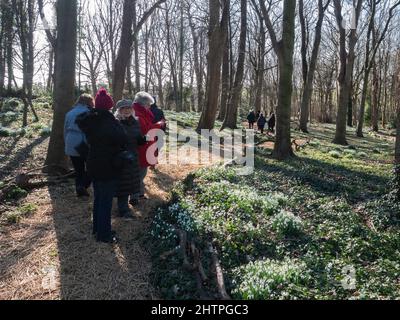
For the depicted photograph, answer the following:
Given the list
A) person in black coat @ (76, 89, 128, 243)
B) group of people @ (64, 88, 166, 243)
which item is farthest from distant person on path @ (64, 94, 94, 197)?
person in black coat @ (76, 89, 128, 243)

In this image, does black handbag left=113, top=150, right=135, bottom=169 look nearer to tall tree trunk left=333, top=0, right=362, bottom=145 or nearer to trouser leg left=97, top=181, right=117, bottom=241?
trouser leg left=97, top=181, right=117, bottom=241

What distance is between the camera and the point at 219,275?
15.0 ft

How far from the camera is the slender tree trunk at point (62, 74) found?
9.22 m

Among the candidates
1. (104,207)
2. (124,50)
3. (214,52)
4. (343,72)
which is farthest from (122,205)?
(343,72)

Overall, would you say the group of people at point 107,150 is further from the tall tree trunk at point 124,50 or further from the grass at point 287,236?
the tall tree trunk at point 124,50

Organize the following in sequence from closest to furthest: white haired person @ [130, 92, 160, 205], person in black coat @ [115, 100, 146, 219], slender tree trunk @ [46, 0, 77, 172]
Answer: person in black coat @ [115, 100, 146, 219], white haired person @ [130, 92, 160, 205], slender tree trunk @ [46, 0, 77, 172]

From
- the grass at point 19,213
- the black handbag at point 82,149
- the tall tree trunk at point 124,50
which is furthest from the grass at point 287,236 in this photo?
the tall tree trunk at point 124,50

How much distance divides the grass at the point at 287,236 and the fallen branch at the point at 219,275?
0.35 ft

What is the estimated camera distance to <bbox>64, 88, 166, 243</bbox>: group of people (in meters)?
5.52

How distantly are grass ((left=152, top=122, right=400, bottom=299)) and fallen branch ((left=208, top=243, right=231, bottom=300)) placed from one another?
4.2 inches

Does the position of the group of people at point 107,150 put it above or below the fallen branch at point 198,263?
above

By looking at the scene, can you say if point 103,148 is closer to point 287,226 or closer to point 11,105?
point 287,226

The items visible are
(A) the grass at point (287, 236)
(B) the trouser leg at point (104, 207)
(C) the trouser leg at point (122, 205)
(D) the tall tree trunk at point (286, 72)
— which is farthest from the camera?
(D) the tall tree trunk at point (286, 72)

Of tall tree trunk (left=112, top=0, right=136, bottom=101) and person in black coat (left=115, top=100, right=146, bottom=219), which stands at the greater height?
tall tree trunk (left=112, top=0, right=136, bottom=101)
